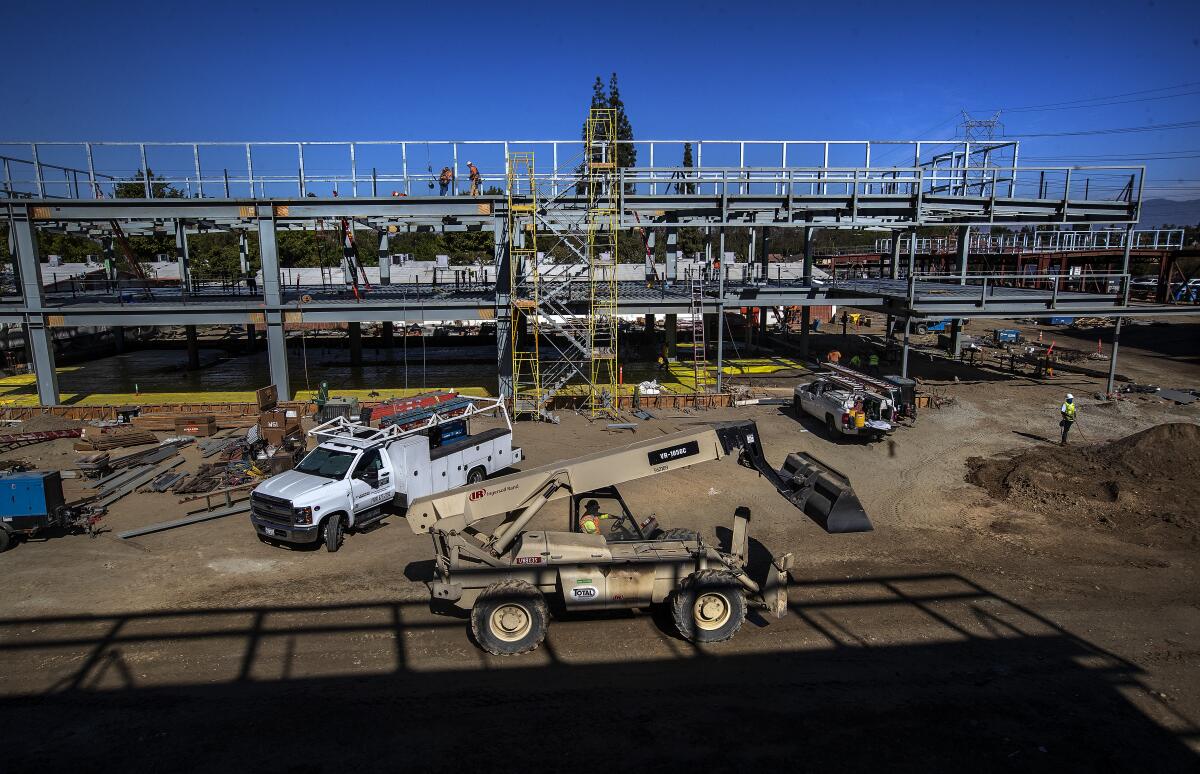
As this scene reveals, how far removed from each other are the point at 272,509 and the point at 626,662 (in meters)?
7.35

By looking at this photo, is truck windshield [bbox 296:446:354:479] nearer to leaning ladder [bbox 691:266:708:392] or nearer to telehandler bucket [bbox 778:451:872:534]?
telehandler bucket [bbox 778:451:872:534]

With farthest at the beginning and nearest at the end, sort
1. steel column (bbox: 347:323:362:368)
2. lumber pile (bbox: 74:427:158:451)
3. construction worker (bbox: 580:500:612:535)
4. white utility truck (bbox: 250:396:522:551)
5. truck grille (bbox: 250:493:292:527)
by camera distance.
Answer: steel column (bbox: 347:323:362:368) → lumber pile (bbox: 74:427:158:451) → white utility truck (bbox: 250:396:522:551) → truck grille (bbox: 250:493:292:527) → construction worker (bbox: 580:500:612:535)

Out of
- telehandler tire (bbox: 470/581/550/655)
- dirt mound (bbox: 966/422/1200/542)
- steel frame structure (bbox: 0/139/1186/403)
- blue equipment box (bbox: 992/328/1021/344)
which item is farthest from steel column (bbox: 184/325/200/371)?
blue equipment box (bbox: 992/328/1021/344)

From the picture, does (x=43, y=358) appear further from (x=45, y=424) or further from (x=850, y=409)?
(x=850, y=409)

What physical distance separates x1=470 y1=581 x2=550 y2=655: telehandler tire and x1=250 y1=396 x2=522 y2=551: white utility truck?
4.80m

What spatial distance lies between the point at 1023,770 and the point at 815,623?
10.6 ft

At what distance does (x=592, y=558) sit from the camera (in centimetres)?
946

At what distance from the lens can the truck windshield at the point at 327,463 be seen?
509 inches

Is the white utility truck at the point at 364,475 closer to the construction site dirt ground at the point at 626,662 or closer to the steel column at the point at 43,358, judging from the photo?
the construction site dirt ground at the point at 626,662

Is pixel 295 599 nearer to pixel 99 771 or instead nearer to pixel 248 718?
pixel 248 718

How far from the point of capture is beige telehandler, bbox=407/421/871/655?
30.0 feet

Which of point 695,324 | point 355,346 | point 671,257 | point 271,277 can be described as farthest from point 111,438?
point 671,257

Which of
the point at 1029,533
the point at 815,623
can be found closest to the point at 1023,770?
the point at 815,623

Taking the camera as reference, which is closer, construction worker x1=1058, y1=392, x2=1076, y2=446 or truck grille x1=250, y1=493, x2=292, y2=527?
truck grille x1=250, y1=493, x2=292, y2=527
